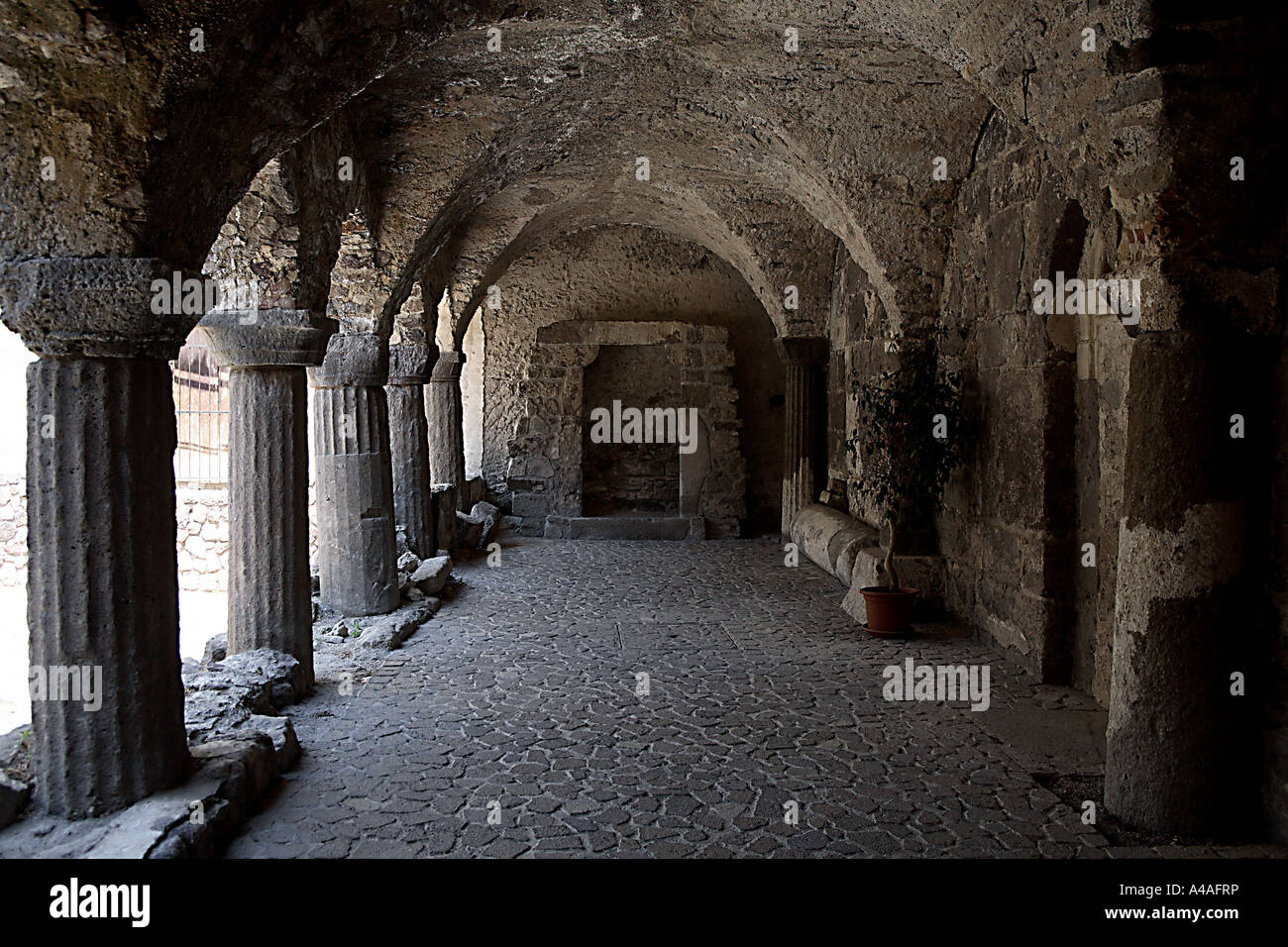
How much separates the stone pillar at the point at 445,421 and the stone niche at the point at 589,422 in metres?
1.75

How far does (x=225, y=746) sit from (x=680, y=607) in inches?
165

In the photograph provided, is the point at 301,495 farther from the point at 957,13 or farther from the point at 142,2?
the point at 957,13

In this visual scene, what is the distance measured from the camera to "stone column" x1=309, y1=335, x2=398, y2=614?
664cm

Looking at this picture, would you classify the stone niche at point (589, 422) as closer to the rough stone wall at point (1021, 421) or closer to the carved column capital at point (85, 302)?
the rough stone wall at point (1021, 421)

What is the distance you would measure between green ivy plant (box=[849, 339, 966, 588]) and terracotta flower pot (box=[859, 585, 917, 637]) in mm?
195

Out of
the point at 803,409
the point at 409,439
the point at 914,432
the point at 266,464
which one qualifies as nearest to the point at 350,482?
the point at 409,439

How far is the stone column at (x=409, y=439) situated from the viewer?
8336 mm

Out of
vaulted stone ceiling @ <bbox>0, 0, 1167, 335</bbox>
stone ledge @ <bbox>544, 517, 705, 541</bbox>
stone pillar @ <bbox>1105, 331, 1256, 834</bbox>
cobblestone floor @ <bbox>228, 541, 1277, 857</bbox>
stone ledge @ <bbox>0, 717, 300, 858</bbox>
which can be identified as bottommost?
cobblestone floor @ <bbox>228, 541, 1277, 857</bbox>

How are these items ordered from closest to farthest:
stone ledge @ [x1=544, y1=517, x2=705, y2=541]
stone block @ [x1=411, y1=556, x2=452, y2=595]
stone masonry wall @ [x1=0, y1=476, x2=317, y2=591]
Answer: stone block @ [x1=411, y1=556, x2=452, y2=595] → stone masonry wall @ [x1=0, y1=476, x2=317, y2=591] → stone ledge @ [x1=544, y1=517, x2=705, y2=541]

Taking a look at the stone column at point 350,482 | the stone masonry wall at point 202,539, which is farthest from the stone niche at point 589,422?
the stone column at point 350,482

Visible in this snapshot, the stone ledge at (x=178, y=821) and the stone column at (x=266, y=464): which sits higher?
the stone column at (x=266, y=464)

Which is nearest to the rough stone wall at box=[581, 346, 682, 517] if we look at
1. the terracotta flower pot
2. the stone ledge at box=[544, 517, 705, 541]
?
the stone ledge at box=[544, 517, 705, 541]

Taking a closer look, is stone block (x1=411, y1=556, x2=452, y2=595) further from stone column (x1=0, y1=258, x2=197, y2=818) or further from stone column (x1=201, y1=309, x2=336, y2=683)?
stone column (x1=0, y1=258, x2=197, y2=818)
